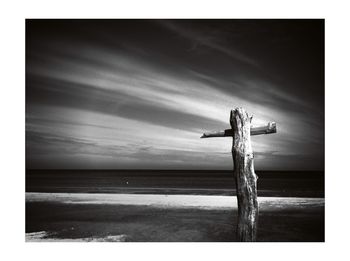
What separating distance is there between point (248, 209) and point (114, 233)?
4247 millimetres

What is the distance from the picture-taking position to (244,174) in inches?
167

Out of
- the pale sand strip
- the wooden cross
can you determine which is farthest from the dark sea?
the wooden cross

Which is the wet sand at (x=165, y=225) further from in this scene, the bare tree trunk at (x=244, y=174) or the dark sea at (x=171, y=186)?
the dark sea at (x=171, y=186)

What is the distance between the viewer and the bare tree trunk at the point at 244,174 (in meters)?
4.23

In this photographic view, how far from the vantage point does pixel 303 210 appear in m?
11.0

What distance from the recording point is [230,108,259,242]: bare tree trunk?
4.23m

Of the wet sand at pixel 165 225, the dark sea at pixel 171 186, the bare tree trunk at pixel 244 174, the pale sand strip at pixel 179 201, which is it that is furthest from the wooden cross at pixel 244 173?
the dark sea at pixel 171 186

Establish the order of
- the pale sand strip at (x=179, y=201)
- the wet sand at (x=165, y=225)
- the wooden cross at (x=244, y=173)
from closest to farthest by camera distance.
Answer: the wooden cross at (x=244, y=173) < the wet sand at (x=165, y=225) < the pale sand strip at (x=179, y=201)

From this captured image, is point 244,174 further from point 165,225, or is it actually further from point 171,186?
point 171,186

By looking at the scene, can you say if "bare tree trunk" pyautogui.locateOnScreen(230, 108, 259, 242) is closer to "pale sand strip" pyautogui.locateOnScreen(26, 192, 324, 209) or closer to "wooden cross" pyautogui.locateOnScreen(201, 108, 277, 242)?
"wooden cross" pyautogui.locateOnScreen(201, 108, 277, 242)
